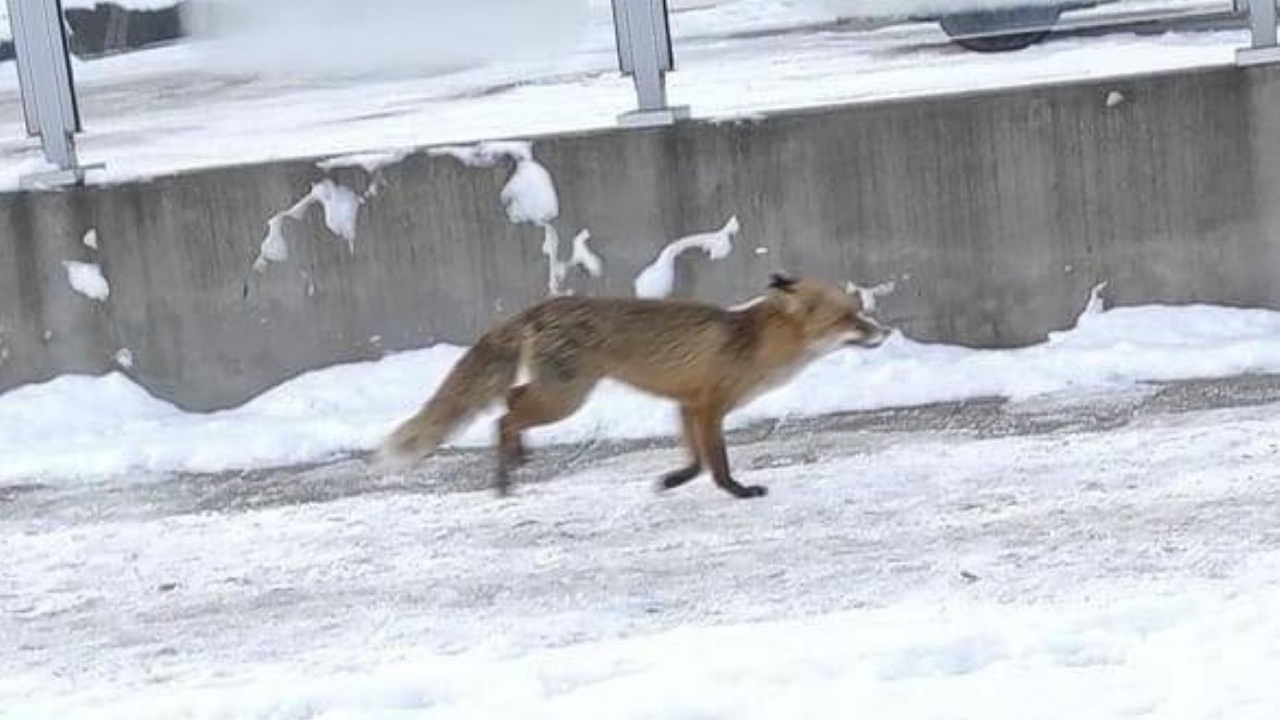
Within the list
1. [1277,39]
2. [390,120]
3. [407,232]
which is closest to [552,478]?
[407,232]

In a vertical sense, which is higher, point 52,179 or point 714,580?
point 52,179

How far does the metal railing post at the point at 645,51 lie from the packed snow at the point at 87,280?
208 cm

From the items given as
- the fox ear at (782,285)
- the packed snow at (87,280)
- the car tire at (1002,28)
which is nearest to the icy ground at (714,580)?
the fox ear at (782,285)

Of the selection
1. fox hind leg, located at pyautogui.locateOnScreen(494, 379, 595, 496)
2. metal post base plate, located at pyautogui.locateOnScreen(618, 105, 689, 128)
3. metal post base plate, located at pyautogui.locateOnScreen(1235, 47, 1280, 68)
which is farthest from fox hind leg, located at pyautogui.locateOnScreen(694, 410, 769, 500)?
metal post base plate, located at pyautogui.locateOnScreen(1235, 47, 1280, 68)

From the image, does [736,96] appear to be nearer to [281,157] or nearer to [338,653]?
[281,157]

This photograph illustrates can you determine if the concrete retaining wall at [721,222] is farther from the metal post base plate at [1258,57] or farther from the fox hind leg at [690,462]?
the fox hind leg at [690,462]

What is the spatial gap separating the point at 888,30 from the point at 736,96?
864 millimetres

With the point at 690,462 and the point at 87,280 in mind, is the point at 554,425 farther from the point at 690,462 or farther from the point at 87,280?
the point at 87,280

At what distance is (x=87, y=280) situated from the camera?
29.3ft

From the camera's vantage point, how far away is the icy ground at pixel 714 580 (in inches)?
201

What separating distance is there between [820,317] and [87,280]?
311 centimetres

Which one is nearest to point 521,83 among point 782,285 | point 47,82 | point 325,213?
point 325,213

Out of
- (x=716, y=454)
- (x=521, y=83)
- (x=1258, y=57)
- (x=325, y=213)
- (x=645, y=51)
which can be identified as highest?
(x=645, y=51)

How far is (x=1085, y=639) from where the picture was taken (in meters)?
5.24
